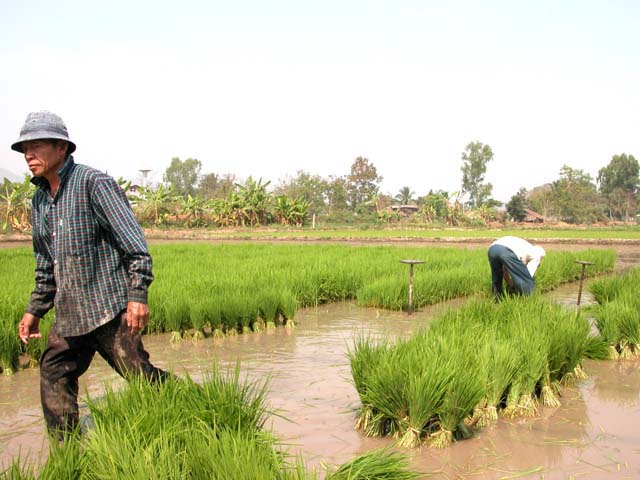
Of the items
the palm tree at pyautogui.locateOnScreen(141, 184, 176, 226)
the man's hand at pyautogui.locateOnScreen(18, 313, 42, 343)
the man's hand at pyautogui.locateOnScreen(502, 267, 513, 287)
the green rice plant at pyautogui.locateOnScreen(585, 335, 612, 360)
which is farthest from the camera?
the palm tree at pyautogui.locateOnScreen(141, 184, 176, 226)

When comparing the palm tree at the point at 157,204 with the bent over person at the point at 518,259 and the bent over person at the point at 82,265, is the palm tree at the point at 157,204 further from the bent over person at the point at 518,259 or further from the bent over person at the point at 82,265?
the bent over person at the point at 82,265

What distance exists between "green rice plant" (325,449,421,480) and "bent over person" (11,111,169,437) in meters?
0.89

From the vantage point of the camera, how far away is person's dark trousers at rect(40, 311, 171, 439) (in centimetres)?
242

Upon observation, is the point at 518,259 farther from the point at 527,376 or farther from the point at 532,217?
the point at 532,217

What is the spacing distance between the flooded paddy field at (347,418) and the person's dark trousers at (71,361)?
22 centimetres

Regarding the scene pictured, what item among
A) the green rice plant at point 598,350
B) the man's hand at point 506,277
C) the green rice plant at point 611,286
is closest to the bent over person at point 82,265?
the green rice plant at point 598,350

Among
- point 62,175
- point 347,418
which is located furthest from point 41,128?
point 347,418

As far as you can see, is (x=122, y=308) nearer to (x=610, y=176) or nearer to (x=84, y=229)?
(x=84, y=229)

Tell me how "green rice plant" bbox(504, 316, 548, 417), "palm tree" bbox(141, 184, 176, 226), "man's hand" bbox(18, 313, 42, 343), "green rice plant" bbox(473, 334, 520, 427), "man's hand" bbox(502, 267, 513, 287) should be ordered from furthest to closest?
"palm tree" bbox(141, 184, 176, 226) < "man's hand" bbox(502, 267, 513, 287) < "green rice plant" bbox(504, 316, 548, 417) < "green rice plant" bbox(473, 334, 520, 427) < "man's hand" bbox(18, 313, 42, 343)

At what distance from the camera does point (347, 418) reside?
321cm

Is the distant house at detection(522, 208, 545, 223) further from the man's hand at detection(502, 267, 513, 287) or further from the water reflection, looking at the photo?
the water reflection

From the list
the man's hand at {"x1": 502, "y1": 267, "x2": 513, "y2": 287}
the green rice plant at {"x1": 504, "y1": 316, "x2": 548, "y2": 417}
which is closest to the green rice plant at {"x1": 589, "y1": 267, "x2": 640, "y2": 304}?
the man's hand at {"x1": 502, "y1": 267, "x2": 513, "y2": 287}

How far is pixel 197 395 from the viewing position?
2369 millimetres

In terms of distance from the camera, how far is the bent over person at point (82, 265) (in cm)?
237
